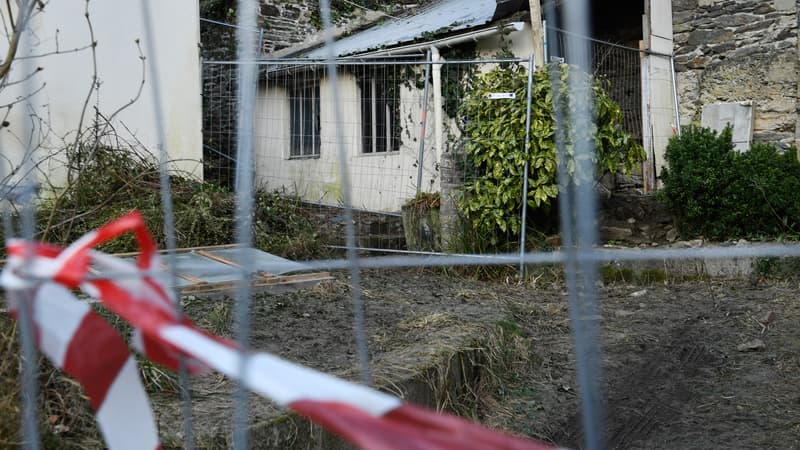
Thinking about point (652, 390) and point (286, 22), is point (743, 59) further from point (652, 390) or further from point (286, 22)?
point (286, 22)

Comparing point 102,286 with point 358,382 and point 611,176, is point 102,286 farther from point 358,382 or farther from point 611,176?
point 611,176

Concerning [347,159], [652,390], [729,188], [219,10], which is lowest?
[652,390]

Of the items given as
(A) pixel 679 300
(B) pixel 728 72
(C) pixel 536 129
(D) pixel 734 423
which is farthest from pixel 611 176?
(D) pixel 734 423

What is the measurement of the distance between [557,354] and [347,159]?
5267mm

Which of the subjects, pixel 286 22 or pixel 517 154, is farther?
pixel 286 22

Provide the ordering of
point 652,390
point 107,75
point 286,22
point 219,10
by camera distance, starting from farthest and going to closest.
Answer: point 286,22 < point 219,10 < point 107,75 < point 652,390

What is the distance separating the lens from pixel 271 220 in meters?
7.38

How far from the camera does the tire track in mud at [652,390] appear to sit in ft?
11.3

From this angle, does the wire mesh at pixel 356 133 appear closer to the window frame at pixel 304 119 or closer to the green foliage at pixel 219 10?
the window frame at pixel 304 119

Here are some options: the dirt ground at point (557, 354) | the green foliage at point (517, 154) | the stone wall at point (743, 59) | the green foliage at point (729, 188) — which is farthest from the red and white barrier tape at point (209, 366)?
the stone wall at point (743, 59)

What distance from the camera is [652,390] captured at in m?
3.95

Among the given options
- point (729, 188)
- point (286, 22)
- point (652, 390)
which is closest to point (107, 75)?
point (286, 22)

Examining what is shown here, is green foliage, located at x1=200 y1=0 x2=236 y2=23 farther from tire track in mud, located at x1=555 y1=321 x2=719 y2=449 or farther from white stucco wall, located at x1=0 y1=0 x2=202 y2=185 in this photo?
tire track in mud, located at x1=555 y1=321 x2=719 y2=449

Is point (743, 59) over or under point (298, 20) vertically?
under
